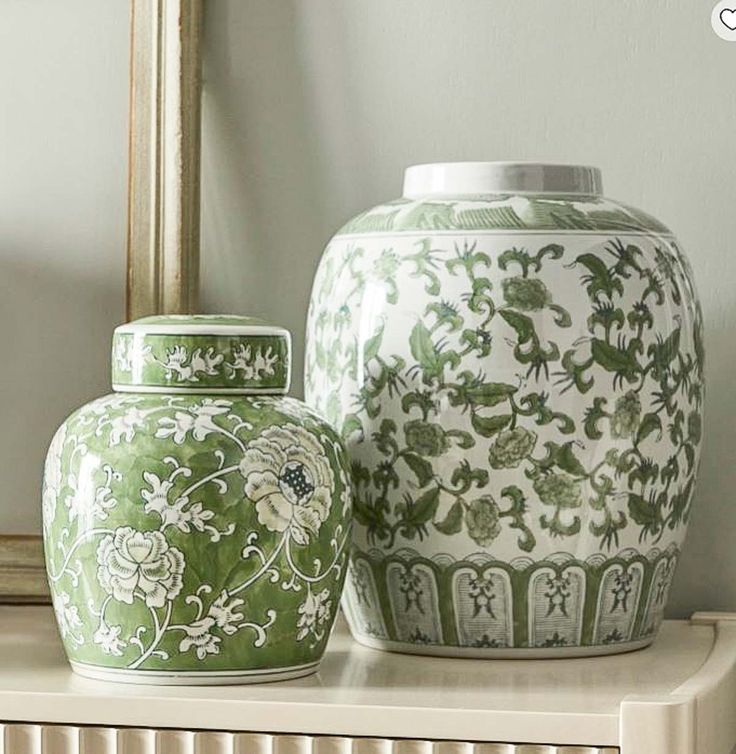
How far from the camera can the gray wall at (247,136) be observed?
1073mm

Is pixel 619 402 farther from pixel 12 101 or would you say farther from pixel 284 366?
pixel 12 101

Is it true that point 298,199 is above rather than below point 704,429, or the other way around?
above

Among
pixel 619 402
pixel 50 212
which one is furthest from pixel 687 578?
pixel 50 212

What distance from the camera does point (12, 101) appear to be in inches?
43.3

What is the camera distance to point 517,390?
0.86 metres

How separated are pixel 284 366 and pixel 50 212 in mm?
335

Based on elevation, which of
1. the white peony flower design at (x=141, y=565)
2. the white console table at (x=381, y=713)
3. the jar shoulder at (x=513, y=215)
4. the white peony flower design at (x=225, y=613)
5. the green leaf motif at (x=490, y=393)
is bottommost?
the white console table at (x=381, y=713)

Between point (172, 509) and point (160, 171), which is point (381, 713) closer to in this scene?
point (172, 509)

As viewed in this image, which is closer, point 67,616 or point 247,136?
point 67,616

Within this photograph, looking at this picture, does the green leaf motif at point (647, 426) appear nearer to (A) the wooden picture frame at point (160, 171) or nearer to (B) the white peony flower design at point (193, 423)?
(B) the white peony flower design at point (193, 423)

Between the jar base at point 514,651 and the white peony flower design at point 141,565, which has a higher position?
the white peony flower design at point 141,565

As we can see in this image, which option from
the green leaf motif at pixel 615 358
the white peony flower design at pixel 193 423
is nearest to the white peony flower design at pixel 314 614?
the white peony flower design at pixel 193 423

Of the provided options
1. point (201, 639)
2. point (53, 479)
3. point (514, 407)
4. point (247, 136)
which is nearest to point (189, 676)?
point (201, 639)

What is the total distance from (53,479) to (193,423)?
0.30 feet
